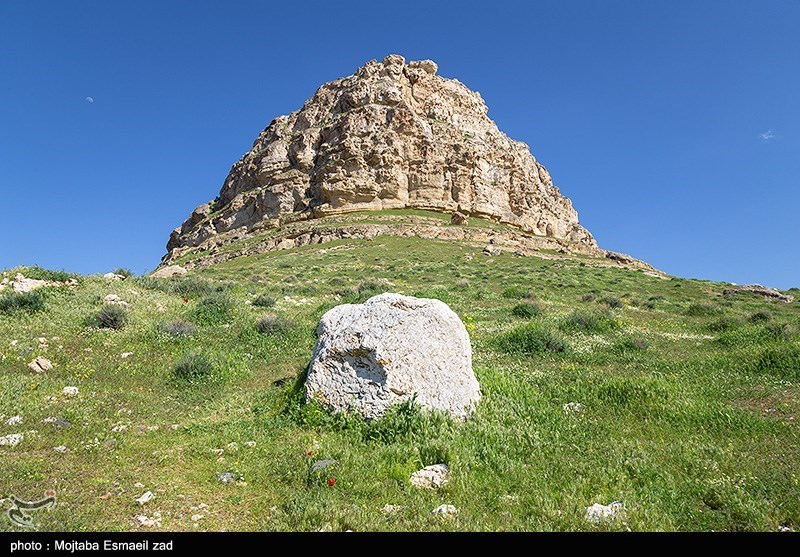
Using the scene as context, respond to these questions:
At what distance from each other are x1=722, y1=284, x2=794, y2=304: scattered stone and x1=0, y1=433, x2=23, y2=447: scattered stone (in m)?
43.1

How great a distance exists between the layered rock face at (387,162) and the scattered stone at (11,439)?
68.0 m

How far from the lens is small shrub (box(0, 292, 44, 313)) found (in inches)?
472

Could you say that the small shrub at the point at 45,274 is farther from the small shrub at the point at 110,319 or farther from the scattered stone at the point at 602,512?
the scattered stone at the point at 602,512

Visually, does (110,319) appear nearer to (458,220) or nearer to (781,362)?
(781,362)

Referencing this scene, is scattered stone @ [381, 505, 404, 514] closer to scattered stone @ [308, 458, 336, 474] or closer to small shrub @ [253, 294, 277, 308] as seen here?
scattered stone @ [308, 458, 336, 474]

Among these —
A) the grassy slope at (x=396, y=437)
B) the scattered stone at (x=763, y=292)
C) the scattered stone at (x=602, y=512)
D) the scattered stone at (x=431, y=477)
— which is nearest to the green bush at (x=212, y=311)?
the grassy slope at (x=396, y=437)

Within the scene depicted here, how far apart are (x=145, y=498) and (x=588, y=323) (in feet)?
45.6

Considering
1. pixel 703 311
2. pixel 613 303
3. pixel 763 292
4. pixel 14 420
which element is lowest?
pixel 14 420

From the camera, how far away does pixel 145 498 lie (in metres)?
5.10

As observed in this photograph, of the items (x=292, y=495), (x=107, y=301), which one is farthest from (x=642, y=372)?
(x=107, y=301)

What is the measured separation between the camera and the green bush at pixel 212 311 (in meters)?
13.8

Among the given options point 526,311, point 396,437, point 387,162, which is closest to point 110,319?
point 396,437

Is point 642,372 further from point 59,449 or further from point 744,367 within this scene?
point 59,449

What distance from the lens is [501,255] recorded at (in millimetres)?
51875
